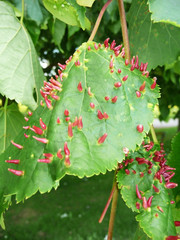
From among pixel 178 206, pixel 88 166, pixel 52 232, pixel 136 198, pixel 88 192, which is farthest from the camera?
pixel 88 192

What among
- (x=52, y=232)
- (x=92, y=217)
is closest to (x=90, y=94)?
(x=52, y=232)

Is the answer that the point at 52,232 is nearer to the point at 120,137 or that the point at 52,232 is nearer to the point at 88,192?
the point at 88,192

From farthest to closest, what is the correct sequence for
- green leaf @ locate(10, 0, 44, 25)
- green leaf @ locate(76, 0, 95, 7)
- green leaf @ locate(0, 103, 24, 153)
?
green leaf @ locate(10, 0, 44, 25)
green leaf @ locate(0, 103, 24, 153)
green leaf @ locate(76, 0, 95, 7)

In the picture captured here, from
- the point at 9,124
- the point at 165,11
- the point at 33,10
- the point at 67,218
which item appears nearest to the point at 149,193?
the point at 165,11

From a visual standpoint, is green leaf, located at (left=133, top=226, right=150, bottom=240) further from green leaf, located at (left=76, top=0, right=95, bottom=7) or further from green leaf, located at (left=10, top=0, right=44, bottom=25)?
green leaf, located at (left=10, top=0, right=44, bottom=25)

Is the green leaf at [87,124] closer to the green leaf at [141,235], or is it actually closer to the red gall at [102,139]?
the red gall at [102,139]

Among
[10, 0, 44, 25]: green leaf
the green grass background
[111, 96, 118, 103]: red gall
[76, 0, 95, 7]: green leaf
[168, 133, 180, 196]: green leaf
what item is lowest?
the green grass background

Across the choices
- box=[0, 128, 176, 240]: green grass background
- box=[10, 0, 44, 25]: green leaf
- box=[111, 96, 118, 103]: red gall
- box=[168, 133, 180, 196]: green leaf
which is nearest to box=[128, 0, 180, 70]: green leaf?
box=[168, 133, 180, 196]: green leaf
